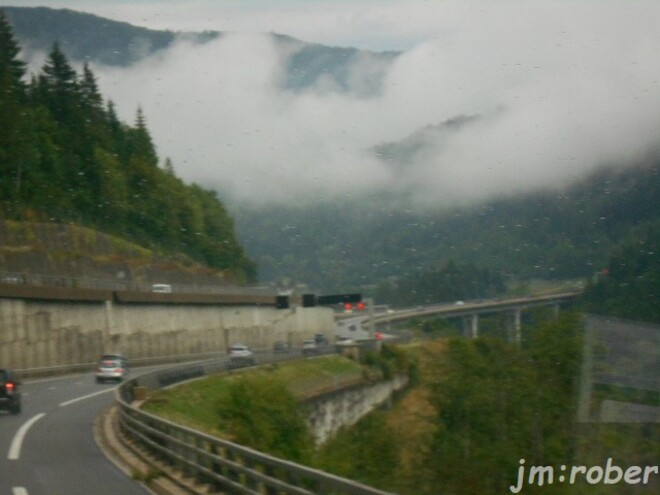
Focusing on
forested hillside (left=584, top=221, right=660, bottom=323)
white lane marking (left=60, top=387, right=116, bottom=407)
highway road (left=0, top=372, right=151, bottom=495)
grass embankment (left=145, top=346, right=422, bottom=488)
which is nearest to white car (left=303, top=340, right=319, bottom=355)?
white lane marking (left=60, top=387, right=116, bottom=407)

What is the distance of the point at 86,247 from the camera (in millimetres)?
74625

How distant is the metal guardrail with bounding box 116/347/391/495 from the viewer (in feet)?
37.9

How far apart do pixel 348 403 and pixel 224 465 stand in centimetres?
2928

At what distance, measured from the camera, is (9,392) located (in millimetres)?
33375

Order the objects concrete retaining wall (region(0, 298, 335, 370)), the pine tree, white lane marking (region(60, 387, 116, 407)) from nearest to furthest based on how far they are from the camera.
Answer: white lane marking (region(60, 387, 116, 407)) → concrete retaining wall (region(0, 298, 335, 370)) → the pine tree

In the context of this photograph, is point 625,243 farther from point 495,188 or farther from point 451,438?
point 495,188

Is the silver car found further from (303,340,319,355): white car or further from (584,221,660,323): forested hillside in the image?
(584,221,660,323): forested hillside

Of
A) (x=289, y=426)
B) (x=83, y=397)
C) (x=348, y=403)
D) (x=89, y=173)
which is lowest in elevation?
(x=348, y=403)

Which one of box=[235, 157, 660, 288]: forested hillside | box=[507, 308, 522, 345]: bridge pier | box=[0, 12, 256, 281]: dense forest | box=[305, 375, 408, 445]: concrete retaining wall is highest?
box=[0, 12, 256, 281]: dense forest

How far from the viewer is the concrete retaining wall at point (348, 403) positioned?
132 feet

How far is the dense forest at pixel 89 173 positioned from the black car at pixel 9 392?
18.6m

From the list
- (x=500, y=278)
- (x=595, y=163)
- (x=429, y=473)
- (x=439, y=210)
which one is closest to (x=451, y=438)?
(x=429, y=473)

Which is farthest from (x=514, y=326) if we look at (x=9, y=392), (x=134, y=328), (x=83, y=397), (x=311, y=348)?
(x=134, y=328)

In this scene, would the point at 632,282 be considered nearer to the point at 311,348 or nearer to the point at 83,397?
the point at 83,397
